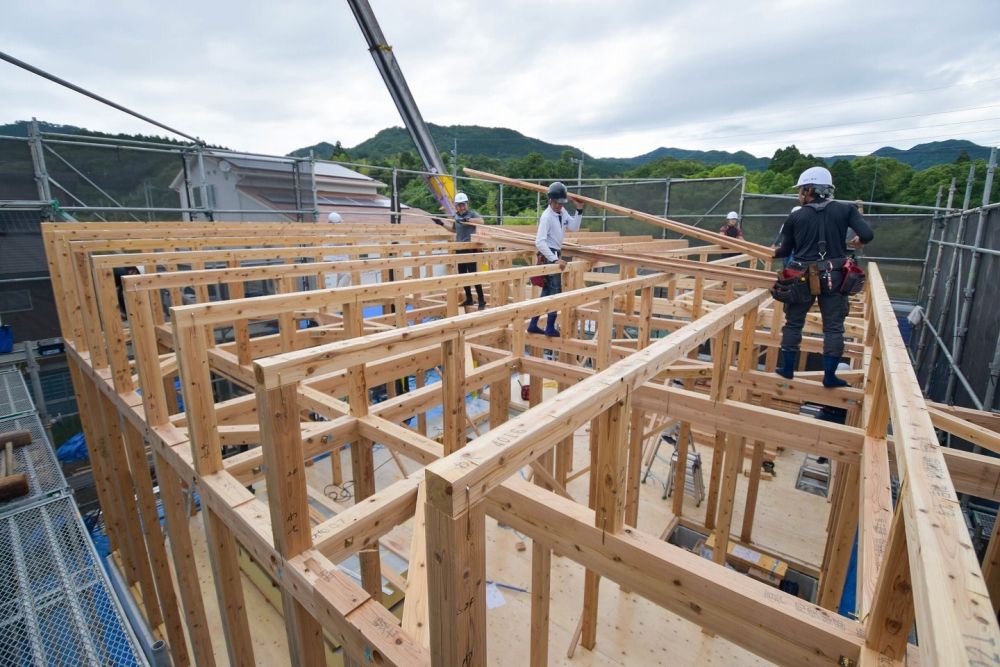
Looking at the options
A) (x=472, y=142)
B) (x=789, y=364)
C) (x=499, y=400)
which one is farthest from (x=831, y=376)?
(x=472, y=142)

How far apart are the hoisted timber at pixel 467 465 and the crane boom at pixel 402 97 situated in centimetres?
1017

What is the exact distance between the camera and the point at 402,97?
1424cm

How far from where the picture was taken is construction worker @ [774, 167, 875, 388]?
4008 mm

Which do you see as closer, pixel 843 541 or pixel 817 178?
pixel 843 541

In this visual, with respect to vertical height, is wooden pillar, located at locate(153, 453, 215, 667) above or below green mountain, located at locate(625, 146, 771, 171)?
below

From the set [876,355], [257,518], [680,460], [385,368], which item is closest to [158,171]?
[385,368]

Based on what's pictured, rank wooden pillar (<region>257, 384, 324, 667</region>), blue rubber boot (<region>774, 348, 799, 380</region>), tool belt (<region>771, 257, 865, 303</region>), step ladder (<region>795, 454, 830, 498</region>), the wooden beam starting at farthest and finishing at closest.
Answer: step ladder (<region>795, 454, 830, 498</region>) → blue rubber boot (<region>774, 348, 799, 380</region>) → tool belt (<region>771, 257, 865, 303</region>) → wooden pillar (<region>257, 384, 324, 667</region>) → the wooden beam

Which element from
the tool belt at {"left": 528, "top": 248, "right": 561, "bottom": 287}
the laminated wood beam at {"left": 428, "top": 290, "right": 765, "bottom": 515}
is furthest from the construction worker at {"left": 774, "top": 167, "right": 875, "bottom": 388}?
the laminated wood beam at {"left": 428, "top": 290, "right": 765, "bottom": 515}

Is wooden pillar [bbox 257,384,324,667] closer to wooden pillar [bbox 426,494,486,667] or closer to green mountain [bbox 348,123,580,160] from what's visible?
wooden pillar [bbox 426,494,486,667]

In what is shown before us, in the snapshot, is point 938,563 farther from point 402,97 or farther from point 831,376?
point 402,97

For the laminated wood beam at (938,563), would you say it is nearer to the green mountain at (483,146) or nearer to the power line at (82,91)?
the power line at (82,91)

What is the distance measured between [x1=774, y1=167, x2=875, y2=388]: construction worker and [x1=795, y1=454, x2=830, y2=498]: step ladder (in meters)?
3.62

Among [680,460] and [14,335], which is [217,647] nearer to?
[680,460]

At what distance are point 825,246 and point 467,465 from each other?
4067mm
